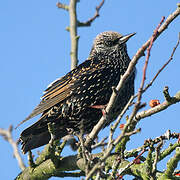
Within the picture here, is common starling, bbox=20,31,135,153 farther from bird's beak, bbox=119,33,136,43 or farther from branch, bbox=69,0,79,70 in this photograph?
bird's beak, bbox=119,33,136,43

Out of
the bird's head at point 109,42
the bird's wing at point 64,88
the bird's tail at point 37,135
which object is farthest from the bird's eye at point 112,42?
the bird's tail at point 37,135

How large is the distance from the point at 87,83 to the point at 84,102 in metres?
0.24

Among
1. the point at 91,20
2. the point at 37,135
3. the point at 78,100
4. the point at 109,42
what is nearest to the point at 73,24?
the point at 91,20

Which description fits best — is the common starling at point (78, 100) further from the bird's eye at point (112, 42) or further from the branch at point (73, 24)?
the bird's eye at point (112, 42)

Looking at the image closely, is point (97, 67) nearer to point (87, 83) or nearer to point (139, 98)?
point (87, 83)

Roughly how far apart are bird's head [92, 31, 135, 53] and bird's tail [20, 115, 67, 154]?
129cm

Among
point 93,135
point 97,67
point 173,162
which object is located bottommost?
point 173,162

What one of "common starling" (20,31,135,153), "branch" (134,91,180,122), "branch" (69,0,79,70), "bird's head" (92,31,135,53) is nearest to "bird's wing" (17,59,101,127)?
"common starling" (20,31,135,153)

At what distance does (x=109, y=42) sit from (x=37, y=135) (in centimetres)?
164

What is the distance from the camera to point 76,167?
424cm

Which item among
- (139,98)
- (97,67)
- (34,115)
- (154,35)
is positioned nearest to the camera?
(139,98)

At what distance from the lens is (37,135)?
5.05 m

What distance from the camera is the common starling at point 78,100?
491 centimetres

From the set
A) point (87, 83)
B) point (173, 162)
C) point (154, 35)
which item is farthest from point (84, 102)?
point (154, 35)
